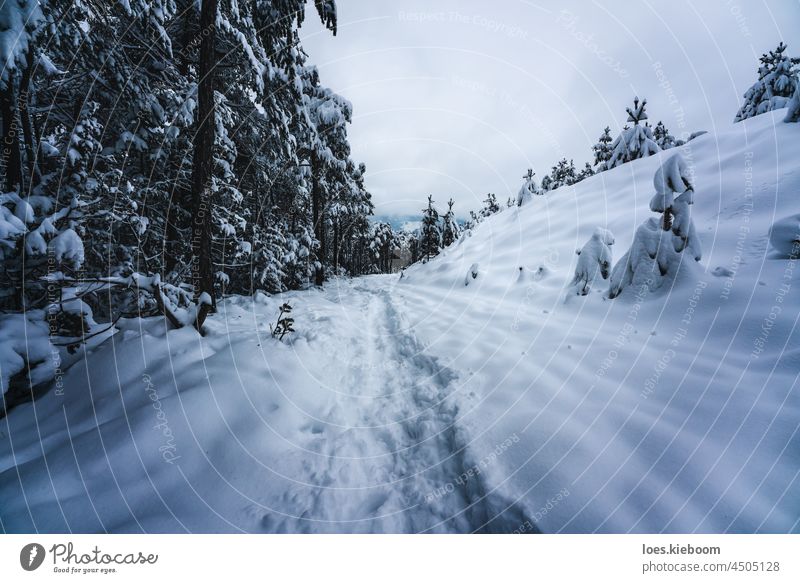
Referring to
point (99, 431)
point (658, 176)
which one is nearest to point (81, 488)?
point (99, 431)

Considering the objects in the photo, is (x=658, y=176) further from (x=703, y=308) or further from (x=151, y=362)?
(x=151, y=362)

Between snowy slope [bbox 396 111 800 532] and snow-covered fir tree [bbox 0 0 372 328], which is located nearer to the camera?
snowy slope [bbox 396 111 800 532]

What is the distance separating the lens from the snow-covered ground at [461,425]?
2.10 metres

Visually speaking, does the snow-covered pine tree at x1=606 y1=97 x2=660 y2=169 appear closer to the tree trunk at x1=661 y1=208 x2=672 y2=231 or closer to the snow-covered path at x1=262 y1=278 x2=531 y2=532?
the tree trunk at x1=661 y1=208 x2=672 y2=231

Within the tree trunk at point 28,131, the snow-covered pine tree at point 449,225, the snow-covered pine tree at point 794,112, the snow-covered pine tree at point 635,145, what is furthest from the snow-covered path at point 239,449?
the snow-covered pine tree at point 449,225

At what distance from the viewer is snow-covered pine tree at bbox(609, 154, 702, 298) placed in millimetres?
4836

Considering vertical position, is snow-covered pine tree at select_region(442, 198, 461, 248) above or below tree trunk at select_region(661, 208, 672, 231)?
above

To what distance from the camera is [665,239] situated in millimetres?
4930

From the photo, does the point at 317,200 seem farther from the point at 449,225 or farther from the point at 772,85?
the point at 772,85

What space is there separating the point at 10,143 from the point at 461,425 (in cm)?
763

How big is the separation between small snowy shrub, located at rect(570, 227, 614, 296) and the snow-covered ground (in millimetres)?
807

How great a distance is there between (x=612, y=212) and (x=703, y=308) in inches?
332
